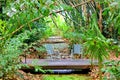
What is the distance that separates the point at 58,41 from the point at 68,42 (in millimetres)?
813

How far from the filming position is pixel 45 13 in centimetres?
145

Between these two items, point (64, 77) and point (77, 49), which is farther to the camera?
point (77, 49)

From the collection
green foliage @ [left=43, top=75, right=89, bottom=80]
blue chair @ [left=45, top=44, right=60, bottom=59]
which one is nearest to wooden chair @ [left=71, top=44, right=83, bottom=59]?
blue chair @ [left=45, top=44, right=60, bottom=59]

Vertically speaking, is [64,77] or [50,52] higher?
[50,52]

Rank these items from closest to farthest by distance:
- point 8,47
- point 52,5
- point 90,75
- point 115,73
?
point 52,5 → point 115,73 → point 8,47 → point 90,75

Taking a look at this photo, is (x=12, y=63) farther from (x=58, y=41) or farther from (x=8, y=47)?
(x=58, y=41)

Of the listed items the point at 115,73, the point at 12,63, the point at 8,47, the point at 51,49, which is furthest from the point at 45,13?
the point at 51,49

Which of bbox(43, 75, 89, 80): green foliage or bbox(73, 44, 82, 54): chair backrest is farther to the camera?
bbox(73, 44, 82, 54): chair backrest

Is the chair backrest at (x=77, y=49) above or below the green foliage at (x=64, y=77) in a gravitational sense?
above

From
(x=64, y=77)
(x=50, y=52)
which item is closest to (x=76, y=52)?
(x=50, y=52)

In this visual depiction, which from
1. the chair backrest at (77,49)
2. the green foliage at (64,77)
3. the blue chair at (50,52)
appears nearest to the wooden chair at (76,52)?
the chair backrest at (77,49)

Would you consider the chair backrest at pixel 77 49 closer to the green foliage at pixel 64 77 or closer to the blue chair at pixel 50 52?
the blue chair at pixel 50 52

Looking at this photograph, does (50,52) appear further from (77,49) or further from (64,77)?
(64,77)

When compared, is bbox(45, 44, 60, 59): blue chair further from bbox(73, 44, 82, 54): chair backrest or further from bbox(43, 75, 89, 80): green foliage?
bbox(43, 75, 89, 80): green foliage
